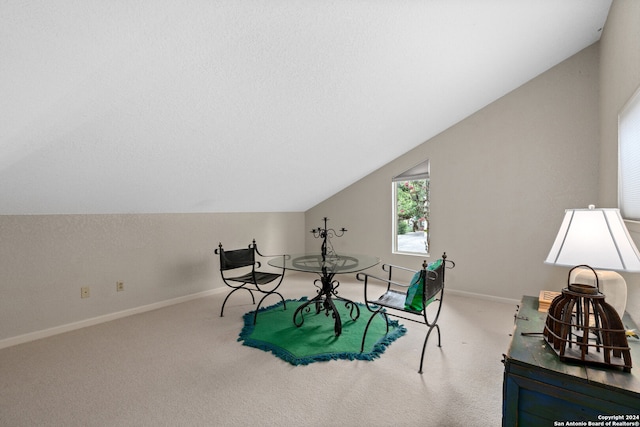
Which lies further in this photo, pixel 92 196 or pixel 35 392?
pixel 92 196

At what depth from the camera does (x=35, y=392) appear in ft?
6.39

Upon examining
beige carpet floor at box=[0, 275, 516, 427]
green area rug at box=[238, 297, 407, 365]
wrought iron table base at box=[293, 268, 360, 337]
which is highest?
wrought iron table base at box=[293, 268, 360, 337]

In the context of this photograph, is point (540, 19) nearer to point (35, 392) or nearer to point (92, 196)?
point (92, 196)

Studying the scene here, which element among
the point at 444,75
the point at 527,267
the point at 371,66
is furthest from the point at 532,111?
the point at 371,66

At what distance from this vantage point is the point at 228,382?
2049 millimetres

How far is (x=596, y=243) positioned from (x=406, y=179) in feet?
10.9

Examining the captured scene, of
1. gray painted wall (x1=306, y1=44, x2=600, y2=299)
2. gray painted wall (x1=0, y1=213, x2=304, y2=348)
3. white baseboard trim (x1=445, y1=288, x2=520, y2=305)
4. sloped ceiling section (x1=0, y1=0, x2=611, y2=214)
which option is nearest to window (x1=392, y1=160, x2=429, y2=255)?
gray painted wall (x1=306, y1=44, x2=600, y2=299)

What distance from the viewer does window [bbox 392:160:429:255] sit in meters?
4.41

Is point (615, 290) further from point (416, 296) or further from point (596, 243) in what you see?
point (416, 296)

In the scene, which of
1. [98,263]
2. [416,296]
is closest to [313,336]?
[416,296]

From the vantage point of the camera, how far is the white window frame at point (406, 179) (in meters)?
4.36

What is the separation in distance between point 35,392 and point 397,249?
425 centimetres

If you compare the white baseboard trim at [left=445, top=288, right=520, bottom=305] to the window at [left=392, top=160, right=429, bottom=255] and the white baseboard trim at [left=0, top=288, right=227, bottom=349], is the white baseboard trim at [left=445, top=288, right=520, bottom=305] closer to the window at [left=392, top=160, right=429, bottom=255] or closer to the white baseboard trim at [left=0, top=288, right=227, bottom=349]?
Answer: the window at [left=392, top=160, right=429, bottom=255]

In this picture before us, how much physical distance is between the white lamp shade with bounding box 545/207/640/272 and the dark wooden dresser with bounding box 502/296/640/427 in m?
0.37
